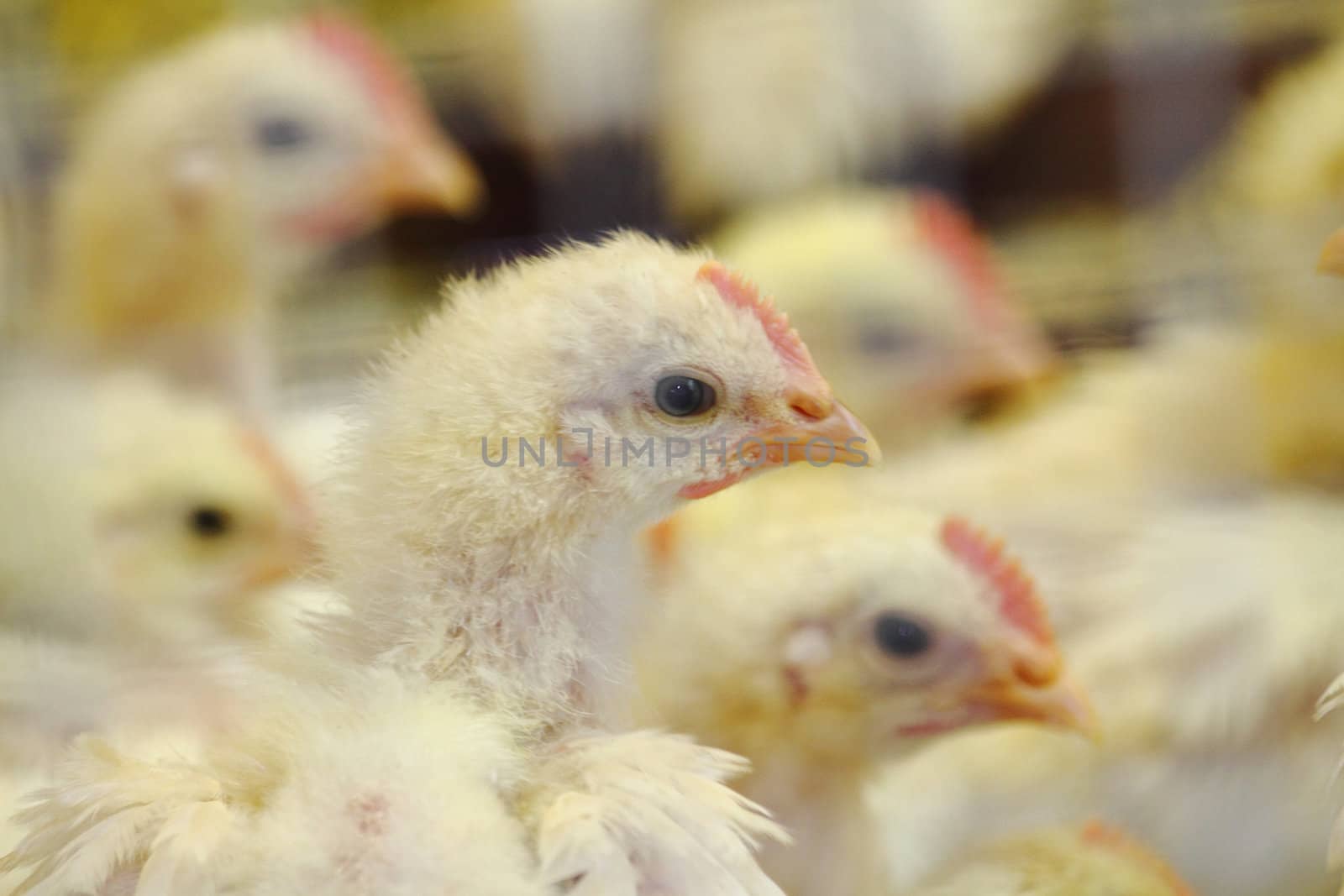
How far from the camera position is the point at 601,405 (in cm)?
74

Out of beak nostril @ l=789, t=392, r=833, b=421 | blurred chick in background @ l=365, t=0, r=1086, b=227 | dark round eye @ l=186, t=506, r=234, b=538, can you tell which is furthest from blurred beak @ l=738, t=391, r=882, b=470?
blurred chick in background @ l=365, t=0, r=1086, b=227

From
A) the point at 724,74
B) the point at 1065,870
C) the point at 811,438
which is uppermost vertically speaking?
the point at 724,74

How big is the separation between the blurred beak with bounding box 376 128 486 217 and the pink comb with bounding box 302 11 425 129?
0.11 ft

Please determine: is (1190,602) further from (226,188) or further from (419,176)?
(226,188)

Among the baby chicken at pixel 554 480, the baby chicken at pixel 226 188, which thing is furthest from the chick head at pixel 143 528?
the baby chicken at pixel 554 480

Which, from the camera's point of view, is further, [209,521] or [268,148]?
[268,148]

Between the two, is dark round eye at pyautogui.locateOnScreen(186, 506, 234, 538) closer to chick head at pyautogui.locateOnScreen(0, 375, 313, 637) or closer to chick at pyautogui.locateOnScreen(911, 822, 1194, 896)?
chick head at pyautogui.locateOnScreen(0, 375, 313, 637)

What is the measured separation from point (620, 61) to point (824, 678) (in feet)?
3.31

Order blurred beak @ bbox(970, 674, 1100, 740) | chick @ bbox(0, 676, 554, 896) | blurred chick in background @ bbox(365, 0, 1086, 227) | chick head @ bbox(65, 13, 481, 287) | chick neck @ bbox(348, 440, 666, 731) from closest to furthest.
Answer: chick @ bbox(0, 676, 554, 896), chick neck @ bbox(348, 440, 666, 731), blurred beak @ bbox(970, 674, 1100, 740), chick head @ bbox(65, 13, 481, 287), blurred chick in background @ bbox(365, 0, 1086, 227)

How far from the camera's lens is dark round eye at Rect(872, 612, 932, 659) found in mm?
974

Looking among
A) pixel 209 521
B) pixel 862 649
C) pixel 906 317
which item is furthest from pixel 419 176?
pixel 862 649

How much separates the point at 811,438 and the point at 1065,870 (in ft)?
1.29

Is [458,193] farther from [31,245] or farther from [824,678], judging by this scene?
[824,678]

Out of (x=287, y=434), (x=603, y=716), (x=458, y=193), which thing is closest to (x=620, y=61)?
(x=458, y=193)
